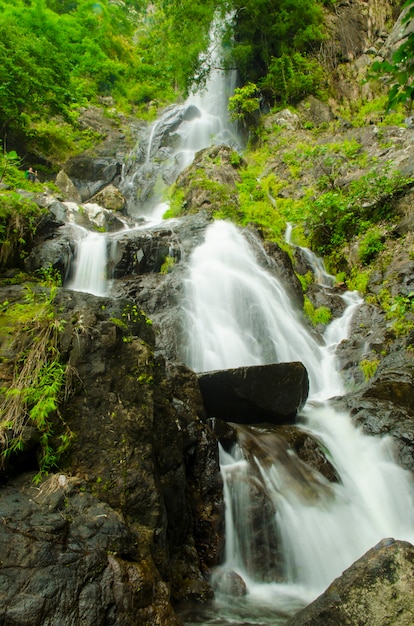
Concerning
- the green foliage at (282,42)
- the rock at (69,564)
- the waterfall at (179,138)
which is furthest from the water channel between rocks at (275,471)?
the green foliage at (282,42)

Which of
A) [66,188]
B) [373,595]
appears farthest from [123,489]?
[66,188]

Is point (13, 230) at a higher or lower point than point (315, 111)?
lower

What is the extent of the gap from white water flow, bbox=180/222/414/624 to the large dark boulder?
0.38 m

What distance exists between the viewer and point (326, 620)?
2.29m

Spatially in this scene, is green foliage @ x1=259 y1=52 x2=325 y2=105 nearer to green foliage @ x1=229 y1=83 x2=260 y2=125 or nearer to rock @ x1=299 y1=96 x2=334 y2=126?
rock @ x1=299 y1=96 x2=334 y2=126

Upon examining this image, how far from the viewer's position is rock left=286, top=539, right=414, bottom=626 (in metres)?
2.22

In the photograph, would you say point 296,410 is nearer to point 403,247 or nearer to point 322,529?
point 322,529

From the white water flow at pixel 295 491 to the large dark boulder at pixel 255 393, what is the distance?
38 cm

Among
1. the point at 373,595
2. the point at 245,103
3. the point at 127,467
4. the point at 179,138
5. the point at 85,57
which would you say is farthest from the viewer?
the point at 85,57

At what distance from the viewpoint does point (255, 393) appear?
6098 mm

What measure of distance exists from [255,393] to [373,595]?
382 centimetres

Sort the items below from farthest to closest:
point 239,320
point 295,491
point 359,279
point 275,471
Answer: point 359,279, point 239,320, point 275,471, point 295,491

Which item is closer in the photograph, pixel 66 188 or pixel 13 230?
pixel 13 230

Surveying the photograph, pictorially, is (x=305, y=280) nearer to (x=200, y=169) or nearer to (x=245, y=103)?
(x=200, y=169)
